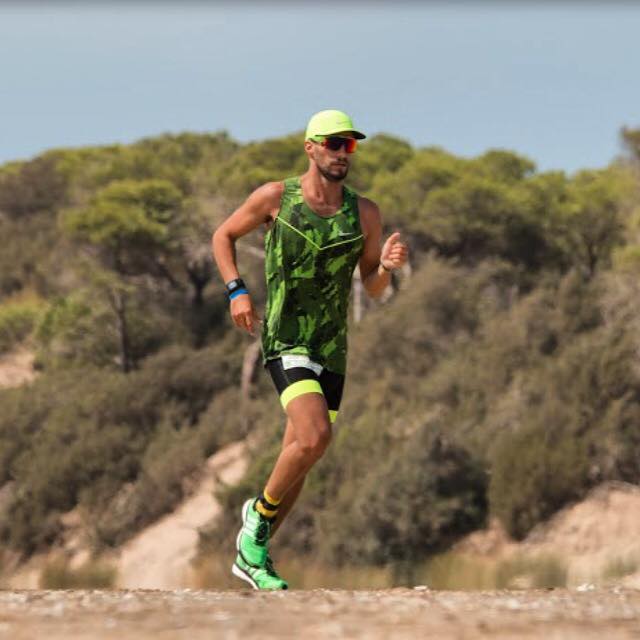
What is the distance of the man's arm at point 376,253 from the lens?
714 centimetres

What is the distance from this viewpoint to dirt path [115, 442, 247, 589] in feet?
83.2

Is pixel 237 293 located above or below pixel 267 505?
above

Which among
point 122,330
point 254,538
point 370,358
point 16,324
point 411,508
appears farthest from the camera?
point 16,324

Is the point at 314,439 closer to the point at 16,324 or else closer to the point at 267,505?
the point at 267,505

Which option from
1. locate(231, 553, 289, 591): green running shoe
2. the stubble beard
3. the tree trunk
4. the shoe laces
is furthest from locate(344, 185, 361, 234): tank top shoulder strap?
the tree trunk

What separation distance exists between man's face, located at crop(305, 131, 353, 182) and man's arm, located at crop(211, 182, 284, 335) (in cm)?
26

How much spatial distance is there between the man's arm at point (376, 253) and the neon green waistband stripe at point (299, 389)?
0.69 meters

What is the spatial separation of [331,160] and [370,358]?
80.6ft

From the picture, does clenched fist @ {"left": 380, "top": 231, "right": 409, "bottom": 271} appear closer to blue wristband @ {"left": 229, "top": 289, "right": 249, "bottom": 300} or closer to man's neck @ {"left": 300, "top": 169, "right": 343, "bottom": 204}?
man's neck @ {"left": 300, "top": 169, "right": 343, "bottom": 204}

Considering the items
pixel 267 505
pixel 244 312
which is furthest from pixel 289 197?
pixel 267 505

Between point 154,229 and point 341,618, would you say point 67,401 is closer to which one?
point 154,229

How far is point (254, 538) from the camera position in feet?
24.1

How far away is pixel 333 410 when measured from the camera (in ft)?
24.2

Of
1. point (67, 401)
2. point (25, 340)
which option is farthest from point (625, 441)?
point (25, 340)
